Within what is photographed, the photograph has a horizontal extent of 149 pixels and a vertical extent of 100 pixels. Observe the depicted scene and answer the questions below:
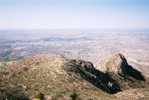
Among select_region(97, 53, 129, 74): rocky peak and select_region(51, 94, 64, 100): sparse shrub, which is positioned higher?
select_region(51, 94, 64, 100): sparse shrub

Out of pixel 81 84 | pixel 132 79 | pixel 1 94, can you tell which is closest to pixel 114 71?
pixel 132 79

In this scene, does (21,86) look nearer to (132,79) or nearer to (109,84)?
(109,84)

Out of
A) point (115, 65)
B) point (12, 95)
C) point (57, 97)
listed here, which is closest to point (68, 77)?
point (57, 97)

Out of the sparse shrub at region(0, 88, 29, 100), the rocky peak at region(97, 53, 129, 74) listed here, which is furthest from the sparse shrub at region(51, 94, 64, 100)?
the rocky peak at region(97, 53, 129, 74)

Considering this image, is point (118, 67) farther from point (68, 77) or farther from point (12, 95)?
point (12, 95)

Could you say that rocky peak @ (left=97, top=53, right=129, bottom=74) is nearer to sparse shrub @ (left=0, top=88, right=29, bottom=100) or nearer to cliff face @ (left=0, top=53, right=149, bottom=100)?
cliff face @ (left=0, top=53, right=149, bottom=100)

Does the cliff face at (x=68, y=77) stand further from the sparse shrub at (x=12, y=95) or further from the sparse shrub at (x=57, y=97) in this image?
the sparse shrub at (x=57, y=97)

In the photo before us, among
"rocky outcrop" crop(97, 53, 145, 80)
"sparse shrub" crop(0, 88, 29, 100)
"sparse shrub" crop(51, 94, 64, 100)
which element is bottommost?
"rocky outcrop" crop(97, 53, 145, 80)

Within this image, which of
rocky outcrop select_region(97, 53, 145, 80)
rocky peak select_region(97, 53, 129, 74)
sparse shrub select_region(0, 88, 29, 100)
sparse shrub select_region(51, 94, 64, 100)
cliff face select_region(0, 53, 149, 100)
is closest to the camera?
sparse shrub select_region(0, 88, 29, 100)

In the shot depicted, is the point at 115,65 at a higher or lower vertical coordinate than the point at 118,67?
higher
